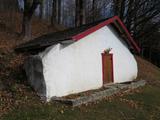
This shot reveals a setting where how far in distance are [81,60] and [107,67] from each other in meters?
2.95

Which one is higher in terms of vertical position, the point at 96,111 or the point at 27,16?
the point at 27,16

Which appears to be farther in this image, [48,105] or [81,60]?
[81,60]

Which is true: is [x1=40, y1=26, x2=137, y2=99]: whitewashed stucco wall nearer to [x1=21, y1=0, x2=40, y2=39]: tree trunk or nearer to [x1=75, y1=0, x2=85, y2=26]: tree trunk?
[x1=21, y1=0, x2=40, y2=39]: tree trunk

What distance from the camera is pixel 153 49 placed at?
136ft

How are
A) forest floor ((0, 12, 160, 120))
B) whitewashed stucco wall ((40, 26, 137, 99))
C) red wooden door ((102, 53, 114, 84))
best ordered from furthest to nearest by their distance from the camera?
1. red wooden door ((102, 53, 114, 84))
2. whitewashed stucco wall ((40, 26, 137, 99))
3. forest floor ((0, 12, 160, 120))

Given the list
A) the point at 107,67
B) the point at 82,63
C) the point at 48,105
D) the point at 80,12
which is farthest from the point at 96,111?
the point at 80,12

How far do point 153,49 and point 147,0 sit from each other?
1224cm

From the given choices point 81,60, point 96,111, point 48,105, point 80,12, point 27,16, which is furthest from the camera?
point 80,12

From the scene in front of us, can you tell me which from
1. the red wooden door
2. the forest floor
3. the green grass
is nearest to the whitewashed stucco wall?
the red wooden door

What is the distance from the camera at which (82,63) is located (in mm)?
14523

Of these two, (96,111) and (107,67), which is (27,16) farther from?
(96,111)

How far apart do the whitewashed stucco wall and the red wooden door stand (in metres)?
0.44

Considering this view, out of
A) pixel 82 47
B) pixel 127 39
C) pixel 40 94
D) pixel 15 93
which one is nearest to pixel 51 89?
pixel 40 94

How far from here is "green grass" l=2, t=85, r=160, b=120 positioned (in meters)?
9.84
